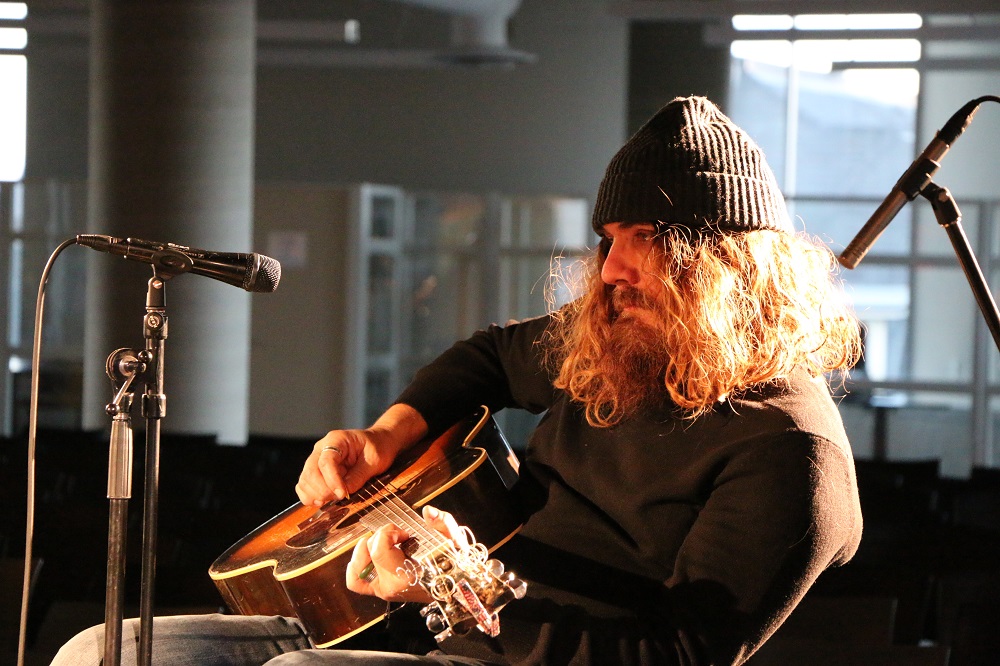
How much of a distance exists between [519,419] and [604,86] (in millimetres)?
2892

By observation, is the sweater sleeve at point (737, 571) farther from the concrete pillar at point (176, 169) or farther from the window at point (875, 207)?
the window at point (875, 207)

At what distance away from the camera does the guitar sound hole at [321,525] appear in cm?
190

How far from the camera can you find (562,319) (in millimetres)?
2137

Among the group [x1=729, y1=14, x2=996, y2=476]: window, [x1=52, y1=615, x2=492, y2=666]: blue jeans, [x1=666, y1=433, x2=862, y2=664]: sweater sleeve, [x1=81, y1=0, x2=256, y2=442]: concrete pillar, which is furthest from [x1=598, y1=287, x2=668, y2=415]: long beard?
[x1=729, y1=14, x2=996, y2=476]: window

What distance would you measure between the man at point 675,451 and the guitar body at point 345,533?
0.04 meters

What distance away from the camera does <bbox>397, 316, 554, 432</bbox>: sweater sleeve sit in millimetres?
2174

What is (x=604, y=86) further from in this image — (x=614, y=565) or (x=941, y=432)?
(x=614, y=565)

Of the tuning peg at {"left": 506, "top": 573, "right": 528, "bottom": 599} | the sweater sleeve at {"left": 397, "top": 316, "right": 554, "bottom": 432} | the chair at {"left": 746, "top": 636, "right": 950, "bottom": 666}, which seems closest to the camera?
the tuning peg at {"left": 506, "top": 573, "right": 528, "bottom": 599}

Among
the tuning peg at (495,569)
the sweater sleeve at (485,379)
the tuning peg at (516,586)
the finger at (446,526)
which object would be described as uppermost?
the sweater sleeve at (485,379)

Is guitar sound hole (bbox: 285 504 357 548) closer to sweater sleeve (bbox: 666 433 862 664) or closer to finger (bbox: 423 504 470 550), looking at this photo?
finger (bbox: 423 504 470 550)

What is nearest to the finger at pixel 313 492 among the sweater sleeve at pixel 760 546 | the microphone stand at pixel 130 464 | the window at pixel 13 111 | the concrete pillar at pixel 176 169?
the microphone stand at pixel 130 464

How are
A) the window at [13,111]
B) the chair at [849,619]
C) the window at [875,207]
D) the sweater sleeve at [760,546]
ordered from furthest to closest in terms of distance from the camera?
the window at [13,111]
the window at [875,207]
the chair at [849,619]
the sweater sleeve at [760,546]

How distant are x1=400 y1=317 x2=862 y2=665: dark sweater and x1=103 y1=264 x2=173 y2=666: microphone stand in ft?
1.68

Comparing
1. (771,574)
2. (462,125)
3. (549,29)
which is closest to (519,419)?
(462,125)
